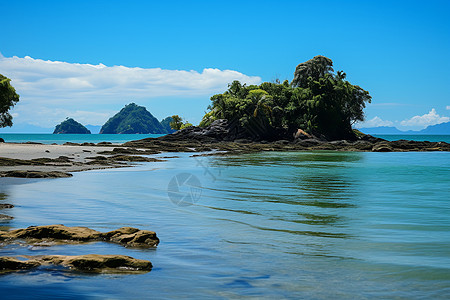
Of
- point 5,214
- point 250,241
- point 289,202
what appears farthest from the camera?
point 289,202

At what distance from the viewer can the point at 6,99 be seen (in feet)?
192

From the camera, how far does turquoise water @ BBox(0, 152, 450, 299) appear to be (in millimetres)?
5172

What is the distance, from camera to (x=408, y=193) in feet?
56.6

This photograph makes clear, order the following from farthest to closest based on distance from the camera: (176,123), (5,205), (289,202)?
(176,123) → (289,202) → (5,205)

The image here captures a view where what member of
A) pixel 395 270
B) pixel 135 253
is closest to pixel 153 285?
pixel 135 253

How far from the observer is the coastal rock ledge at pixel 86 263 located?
5.48m

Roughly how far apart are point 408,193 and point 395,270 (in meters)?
12.2

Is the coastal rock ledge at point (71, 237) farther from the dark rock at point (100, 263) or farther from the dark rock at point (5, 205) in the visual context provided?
the dark rock at point (5, 205)

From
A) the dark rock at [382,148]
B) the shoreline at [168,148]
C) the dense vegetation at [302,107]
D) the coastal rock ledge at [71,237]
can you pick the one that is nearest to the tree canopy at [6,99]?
the shoreline at [168,148]

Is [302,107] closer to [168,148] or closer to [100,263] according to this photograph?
[168,148]

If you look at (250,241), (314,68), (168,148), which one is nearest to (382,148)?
(314,68)

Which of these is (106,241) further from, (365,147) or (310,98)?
(310,98)

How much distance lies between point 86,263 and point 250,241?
3.18 metres

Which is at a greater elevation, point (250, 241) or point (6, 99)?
point (6, 99)
